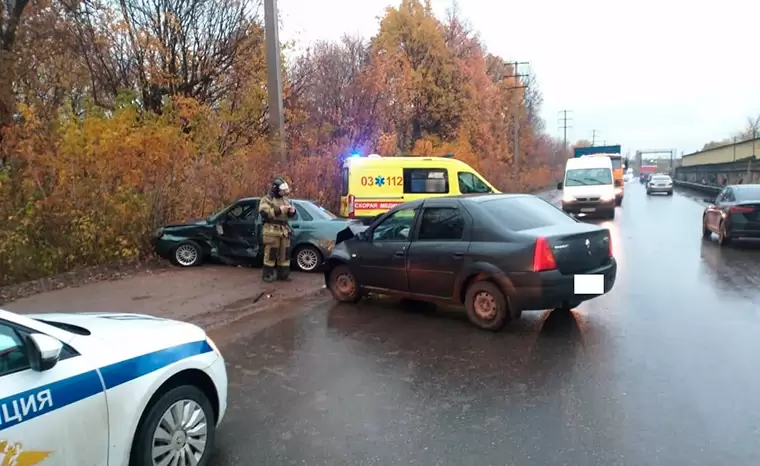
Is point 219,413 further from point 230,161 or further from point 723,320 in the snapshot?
point 230,161

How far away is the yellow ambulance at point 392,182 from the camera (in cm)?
1457

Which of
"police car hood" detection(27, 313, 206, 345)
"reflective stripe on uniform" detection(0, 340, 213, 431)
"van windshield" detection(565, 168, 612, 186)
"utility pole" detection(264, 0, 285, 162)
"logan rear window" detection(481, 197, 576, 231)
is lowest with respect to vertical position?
"reflective stripe on uniform" detection(0, 340, 213, 431)

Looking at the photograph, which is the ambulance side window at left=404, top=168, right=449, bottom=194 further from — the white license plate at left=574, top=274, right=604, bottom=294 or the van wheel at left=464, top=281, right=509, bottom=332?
the white license plate at left=574, top=274, right=604, bottom=294

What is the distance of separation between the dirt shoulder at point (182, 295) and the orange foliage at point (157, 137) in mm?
1549

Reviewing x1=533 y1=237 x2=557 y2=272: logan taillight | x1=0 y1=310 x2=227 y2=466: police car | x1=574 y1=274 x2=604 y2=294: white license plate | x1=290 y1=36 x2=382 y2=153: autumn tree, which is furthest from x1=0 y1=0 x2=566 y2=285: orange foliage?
x1=574 y1=274 x2=604 y2=294: white license plate

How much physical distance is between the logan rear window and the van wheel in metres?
0.76

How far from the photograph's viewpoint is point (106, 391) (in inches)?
109

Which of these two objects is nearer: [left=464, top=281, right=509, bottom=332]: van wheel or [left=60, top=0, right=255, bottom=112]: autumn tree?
[left=464, top=281, right=509, bottom=332]: van wheel

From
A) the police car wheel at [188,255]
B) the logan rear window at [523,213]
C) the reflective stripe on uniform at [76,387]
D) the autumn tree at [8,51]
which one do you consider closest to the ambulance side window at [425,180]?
the police car wheel at [188,255]

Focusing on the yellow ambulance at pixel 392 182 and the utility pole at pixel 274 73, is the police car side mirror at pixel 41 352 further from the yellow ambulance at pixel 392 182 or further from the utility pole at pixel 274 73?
the utility pole at pixel 274 73

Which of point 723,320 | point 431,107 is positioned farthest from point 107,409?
point 431,107

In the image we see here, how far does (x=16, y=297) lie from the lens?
27.8ft

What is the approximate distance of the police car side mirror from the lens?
2.52 metres

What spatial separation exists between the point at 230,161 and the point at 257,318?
7.81 metres
